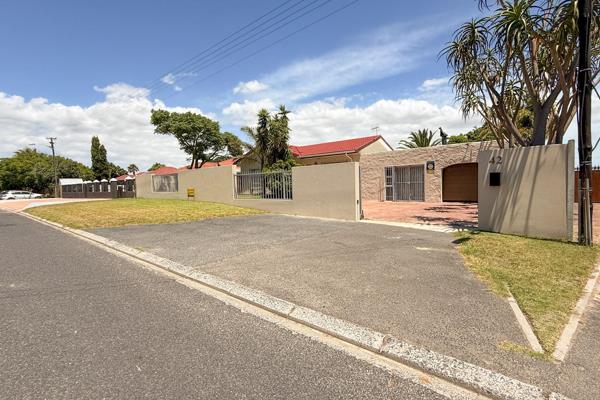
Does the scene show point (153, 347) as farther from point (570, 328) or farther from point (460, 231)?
point (460, 231)

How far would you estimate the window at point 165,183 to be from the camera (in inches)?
886

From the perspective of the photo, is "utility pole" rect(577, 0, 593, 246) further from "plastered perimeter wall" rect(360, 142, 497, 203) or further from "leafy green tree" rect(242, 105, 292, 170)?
"leafy green tree" rect(242, 105, 292, 170)

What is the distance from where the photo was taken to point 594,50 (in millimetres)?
9711

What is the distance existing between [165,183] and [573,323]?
23748mm

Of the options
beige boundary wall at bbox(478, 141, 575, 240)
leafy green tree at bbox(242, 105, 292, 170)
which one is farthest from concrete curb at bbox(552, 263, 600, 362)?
leafy green tree at bbox(242, 105, 292, 170)

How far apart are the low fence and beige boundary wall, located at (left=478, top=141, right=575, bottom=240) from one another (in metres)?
28.4

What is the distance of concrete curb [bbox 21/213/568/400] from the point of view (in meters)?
2.44

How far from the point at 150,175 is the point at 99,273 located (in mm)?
21511

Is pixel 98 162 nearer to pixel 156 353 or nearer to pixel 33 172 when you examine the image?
pixel 33 172

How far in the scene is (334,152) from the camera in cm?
2673

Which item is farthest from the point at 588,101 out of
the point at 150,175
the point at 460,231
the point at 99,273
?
the point at 150,175

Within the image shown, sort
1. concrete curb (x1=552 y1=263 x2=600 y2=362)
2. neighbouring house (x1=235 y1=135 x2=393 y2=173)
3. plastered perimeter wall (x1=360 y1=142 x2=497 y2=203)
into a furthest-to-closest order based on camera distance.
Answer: neighbouring house (x1=235 y1=135 x2=393 y2=173) < plastered perimeter wall (x1=360 y1=142 x2=497 y2=203) < concrete curb (x1=552 y1=263 x2=600 y2=362)

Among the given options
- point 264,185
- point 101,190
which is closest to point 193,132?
point 101,190

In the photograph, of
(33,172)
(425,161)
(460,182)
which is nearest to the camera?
(460,182)
